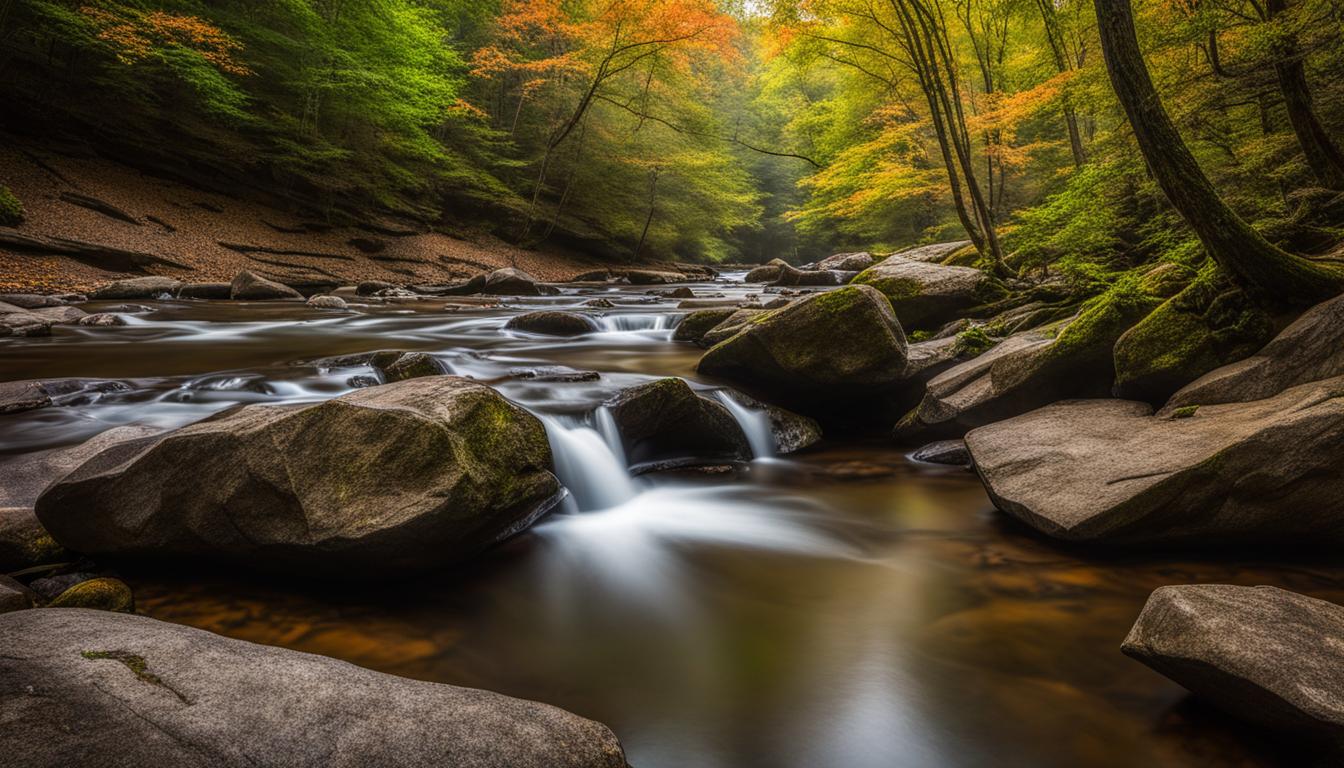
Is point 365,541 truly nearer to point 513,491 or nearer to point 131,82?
point 513,491

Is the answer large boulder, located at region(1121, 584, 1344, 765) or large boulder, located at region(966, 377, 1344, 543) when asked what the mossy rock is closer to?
large boulder, located at region(1121, 584, 1344, 765)

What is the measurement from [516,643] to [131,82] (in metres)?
19.9

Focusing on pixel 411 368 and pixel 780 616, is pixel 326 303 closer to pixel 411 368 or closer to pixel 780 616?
pixel 411 368

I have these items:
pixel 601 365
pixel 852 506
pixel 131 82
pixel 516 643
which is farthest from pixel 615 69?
pixel 516 643

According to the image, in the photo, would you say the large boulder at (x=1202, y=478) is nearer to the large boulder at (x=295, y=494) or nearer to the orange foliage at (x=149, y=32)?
the large boulder at (x=295, y=494)

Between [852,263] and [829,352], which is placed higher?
[852,263]

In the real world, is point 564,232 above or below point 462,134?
below

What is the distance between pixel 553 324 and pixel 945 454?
6496 millimetres

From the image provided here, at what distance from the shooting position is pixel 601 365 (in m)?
7.26

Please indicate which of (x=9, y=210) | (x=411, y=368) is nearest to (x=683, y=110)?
(x=9, y=210)

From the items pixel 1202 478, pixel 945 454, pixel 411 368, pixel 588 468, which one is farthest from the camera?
pixel 411 368

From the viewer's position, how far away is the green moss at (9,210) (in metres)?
11.7

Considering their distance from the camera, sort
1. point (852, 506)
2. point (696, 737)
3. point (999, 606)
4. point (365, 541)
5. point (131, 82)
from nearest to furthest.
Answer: point (696, 737), point (365, 541), point (999, 606), point (852, 506), point (131, 82)

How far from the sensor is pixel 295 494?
9.09 ft
